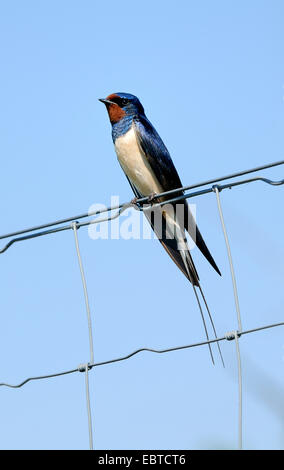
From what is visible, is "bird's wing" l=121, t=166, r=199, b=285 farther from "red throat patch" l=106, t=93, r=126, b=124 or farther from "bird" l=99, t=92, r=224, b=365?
"red throat patch" l=106, t=93, r=126, b=124

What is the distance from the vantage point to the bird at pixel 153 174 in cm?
530

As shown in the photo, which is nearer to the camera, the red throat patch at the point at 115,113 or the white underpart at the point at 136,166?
the white underpart at the point at 136,166

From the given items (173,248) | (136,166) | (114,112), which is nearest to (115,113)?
(114,112)

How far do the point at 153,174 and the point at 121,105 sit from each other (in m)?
0.70

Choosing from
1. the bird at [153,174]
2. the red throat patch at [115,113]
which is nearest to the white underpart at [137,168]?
the bird at [153,174]

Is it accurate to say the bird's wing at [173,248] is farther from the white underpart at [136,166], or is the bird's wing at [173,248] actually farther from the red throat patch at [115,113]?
the red throat patch at [115,113]

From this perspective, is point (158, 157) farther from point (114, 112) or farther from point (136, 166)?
point (114, 112)

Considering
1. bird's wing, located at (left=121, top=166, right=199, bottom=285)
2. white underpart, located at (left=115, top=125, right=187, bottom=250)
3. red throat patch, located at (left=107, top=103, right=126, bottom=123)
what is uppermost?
red throat patch, located at (left=107, top=103, right=126, bottom=123)

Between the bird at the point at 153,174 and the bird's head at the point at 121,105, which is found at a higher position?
the bird's head at the point at 121,105

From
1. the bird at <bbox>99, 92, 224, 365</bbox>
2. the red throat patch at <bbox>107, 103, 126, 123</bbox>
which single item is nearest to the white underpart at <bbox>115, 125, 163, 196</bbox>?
the bird at <bbox>99, 92, 224, 365</bbox>

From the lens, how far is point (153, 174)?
18.2ft

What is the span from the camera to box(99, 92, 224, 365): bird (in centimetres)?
530

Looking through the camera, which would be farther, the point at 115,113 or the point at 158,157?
the point at 115,113

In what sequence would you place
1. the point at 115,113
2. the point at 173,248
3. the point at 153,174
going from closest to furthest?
the point at 173,248 → the point at 153,174 → the point at 115,113
